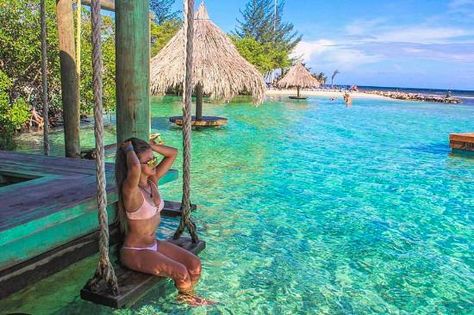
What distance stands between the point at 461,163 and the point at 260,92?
645 centimetres

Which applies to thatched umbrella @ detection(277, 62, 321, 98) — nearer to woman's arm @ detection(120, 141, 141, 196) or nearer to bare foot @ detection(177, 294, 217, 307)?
bare foot @ detection(177, 294, 217, 307)

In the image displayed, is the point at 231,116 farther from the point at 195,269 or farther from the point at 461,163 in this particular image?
the point at 195,269

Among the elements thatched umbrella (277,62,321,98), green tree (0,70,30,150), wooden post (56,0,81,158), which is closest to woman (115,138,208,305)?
wooden post (56,0,81,158)

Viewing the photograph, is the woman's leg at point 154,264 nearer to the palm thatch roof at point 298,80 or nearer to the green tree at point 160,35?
the palm thatch roof at point 298,80

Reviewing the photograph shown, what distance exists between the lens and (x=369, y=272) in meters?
4.32

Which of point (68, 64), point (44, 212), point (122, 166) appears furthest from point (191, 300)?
point (68, 64)

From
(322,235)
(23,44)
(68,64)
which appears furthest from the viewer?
(23,44)

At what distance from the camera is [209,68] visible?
1337 centimetres

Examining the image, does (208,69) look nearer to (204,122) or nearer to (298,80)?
(204,122)

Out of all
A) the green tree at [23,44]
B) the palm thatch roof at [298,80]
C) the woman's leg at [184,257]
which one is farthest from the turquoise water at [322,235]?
the palm thatch roof at [298,80]

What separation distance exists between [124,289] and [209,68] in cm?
1134

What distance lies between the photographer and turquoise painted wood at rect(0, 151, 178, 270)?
2.55m

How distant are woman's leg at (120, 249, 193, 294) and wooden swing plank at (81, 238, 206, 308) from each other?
0.13 ft

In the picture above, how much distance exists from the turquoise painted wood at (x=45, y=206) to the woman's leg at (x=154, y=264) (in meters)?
0.43
